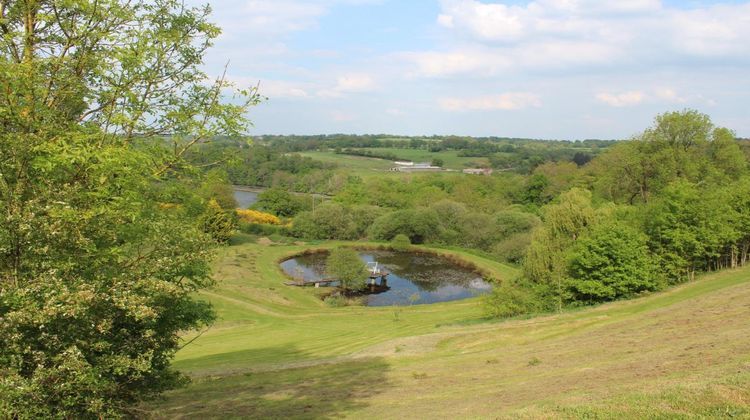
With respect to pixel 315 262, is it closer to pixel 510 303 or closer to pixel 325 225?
pixel 325 225

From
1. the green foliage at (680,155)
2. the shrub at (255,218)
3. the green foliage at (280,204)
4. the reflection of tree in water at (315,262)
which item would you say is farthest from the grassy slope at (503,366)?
the green foliage at (280,204)

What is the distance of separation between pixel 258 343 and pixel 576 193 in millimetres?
26082

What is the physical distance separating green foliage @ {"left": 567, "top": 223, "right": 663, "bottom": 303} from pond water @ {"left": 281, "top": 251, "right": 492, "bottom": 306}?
71.8 ft

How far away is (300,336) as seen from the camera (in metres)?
32.9

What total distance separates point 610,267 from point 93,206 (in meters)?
32.8

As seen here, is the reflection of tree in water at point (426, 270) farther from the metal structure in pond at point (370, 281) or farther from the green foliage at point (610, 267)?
the green foliage at point (610, 267)

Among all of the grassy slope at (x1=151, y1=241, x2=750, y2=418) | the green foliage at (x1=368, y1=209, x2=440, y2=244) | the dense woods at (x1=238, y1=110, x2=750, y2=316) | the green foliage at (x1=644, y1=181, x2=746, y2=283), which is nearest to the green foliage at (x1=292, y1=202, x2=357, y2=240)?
the dense woods at (x1=238, y1=110, x2=750, y2=316)

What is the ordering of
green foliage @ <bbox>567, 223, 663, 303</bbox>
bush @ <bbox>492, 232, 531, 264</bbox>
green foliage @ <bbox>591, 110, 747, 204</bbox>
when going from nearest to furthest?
green foliage @ <bbox>567, 223, 663, 303</bbox> < green foliage @ <bbox>591, 110, 747, 204</bbox> < bush @ <bbox>492, 232, 531, 264</bbox>

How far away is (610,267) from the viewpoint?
34062 mm

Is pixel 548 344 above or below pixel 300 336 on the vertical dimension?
above

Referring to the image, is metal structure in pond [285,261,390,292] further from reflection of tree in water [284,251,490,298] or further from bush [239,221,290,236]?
bush [239,221,290,236]

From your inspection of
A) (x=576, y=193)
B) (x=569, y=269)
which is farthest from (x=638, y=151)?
(x=569, y=269)

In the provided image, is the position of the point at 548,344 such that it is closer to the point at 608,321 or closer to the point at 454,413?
the point at 608,321

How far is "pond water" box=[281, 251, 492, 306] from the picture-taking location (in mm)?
57844
